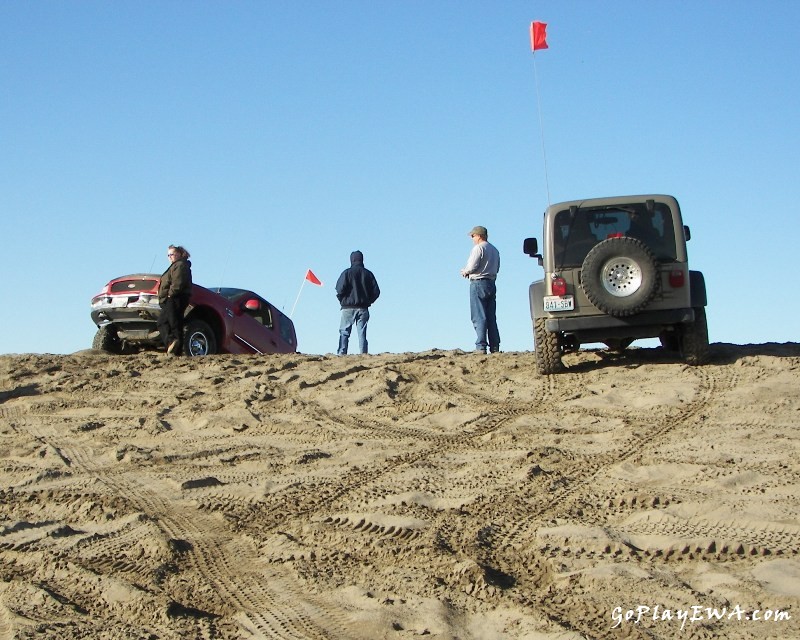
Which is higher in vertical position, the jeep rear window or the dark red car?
the jeep rear window

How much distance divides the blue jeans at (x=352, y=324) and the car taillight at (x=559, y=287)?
4.92 metres

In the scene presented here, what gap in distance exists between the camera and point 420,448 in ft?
28.5

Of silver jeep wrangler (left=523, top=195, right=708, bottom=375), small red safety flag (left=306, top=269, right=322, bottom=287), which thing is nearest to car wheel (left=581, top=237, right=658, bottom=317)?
silver jeep wrangler (left=523, top=195, right=708, bottom=375)

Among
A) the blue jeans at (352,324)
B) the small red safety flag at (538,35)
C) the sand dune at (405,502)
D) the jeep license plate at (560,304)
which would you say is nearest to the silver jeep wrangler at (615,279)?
the jeep license plate at (560,304)

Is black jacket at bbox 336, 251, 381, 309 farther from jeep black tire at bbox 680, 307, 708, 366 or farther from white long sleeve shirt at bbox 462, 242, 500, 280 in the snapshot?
jeep black tire at bbox 680, 307, 708, 366

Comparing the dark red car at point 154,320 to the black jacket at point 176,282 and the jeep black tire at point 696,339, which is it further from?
the jeep black tire at point 696,339

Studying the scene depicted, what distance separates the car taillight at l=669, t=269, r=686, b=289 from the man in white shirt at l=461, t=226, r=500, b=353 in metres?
3.21

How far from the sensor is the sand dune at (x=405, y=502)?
5242mm

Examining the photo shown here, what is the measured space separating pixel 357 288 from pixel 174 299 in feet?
9.97

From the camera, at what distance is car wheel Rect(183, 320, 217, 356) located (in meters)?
14.0

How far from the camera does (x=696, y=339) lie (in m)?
11.2

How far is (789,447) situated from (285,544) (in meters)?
3.91

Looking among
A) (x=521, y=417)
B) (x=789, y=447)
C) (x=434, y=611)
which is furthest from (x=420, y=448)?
(x=434, y=611)

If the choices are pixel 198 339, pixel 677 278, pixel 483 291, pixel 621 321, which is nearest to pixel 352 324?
pixel 198 339
